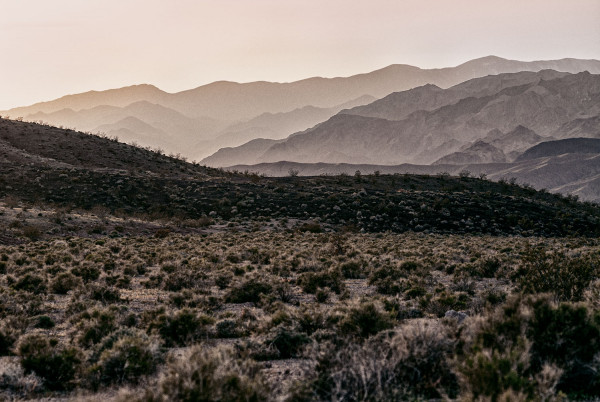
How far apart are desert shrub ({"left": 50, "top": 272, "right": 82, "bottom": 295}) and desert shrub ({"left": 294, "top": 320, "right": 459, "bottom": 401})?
35.1 ft

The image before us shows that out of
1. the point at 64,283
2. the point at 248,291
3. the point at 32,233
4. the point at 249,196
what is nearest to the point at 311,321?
the point at 248,291

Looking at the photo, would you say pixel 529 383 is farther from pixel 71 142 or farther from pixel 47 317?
pixel 71 142

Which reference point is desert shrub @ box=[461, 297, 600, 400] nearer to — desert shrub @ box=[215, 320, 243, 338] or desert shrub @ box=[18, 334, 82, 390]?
desert shrub @ box=[215, 320, 243, 338]

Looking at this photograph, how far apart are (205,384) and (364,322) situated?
363 cm

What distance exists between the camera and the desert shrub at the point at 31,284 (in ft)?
45.6

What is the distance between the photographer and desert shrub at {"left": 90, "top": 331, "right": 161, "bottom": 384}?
6.58 m

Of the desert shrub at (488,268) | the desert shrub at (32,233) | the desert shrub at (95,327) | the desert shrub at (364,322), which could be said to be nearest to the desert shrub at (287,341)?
the desert shrub at (364,322)

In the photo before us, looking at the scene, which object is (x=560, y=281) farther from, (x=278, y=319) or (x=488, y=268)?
(x=278, y=319)

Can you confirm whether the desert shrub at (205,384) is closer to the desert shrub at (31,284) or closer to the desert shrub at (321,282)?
the desert shrub at (321,282)

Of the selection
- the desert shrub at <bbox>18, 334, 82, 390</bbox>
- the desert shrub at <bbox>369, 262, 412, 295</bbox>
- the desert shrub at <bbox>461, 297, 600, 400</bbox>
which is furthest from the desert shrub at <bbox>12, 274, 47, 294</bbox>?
the desert shrub at <bbox>461, 297, 600, 400</bbox>

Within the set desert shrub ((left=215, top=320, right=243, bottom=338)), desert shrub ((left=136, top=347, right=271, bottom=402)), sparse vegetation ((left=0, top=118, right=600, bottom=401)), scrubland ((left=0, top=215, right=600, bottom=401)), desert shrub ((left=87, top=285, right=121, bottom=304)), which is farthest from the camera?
desert shrub ((left=87, top=285, right=121, bottom=304))

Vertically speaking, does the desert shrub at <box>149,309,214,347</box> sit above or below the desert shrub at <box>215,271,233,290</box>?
above

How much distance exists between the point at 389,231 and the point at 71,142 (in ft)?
153

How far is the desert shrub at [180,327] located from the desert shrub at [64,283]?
612 cm
